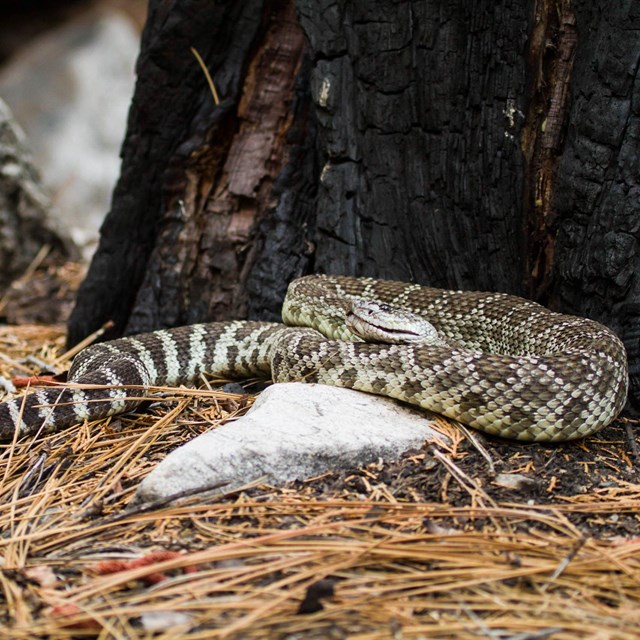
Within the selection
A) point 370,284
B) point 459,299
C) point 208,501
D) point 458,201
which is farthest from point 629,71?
point 208,501

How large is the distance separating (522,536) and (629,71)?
9.63 feet

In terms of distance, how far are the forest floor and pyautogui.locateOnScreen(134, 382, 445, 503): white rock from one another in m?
0.08

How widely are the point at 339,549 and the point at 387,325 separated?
2.06 meters

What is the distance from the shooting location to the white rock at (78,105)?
12945 mm

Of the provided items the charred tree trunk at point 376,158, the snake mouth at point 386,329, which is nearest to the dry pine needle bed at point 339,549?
the snake mouth at point 386,329

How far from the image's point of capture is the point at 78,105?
1378cm

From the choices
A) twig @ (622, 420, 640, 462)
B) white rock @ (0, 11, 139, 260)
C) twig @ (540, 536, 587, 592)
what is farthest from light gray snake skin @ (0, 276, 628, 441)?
white rock @ (0, 11, 139, 260)

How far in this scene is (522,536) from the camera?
3.39 metres

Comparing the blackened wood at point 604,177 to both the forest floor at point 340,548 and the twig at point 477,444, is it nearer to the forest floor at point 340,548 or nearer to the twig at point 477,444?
the forest floor at point 340,548

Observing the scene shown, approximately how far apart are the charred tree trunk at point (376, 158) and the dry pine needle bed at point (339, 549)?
5.23 feet

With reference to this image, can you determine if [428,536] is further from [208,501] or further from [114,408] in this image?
[114,408]

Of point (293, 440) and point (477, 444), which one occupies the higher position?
point (293, 440)

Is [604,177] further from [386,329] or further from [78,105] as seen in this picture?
[78,105]

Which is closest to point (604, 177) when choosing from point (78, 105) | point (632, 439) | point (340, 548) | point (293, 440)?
point (632, 439)
